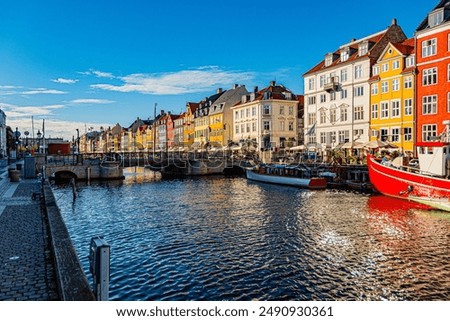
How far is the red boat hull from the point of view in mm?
30453

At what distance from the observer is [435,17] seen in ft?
145

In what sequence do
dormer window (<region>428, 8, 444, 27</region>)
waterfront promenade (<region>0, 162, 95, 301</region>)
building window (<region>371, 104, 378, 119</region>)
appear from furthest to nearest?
building window (<region>371, 104, 378, 119</region>), dormer window (<region>428, 8, 444, 27</region>), waterfront promenade (<region>0, 162, 95, 301</region>)

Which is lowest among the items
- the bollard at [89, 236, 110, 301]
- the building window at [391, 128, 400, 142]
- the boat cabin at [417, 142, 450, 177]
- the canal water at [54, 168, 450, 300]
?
the canal water at [54, 168, 450, 300]

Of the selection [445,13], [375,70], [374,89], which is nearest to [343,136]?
[374,89]

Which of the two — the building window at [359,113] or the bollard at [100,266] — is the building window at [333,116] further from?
the bollard at [100,266]

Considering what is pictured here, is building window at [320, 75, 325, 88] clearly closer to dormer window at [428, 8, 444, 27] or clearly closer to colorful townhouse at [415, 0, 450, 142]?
colorful townhouse at [415, 0, 450, 142]

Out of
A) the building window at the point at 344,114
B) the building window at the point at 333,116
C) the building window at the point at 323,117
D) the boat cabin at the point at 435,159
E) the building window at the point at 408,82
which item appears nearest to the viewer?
the boat cabin at the point at 435,159

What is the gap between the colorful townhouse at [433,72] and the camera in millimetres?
43156

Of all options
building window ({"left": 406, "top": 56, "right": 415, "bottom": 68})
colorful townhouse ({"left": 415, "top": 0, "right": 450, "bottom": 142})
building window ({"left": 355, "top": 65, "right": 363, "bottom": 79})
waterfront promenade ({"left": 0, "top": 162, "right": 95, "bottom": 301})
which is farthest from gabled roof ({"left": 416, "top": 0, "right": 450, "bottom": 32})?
waterfront promenade ({"left": 0, "top": 162, "right": 95, "bottom": 301})

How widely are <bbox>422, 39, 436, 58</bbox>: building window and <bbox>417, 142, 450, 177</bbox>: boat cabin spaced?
17184 millimetres

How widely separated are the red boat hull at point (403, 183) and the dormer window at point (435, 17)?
18.0m

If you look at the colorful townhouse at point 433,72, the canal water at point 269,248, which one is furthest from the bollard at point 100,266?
the colorful townhouse at point 433,72

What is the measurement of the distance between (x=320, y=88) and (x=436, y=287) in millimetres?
53884

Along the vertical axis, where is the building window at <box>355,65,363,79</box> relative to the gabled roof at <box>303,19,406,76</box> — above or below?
below
